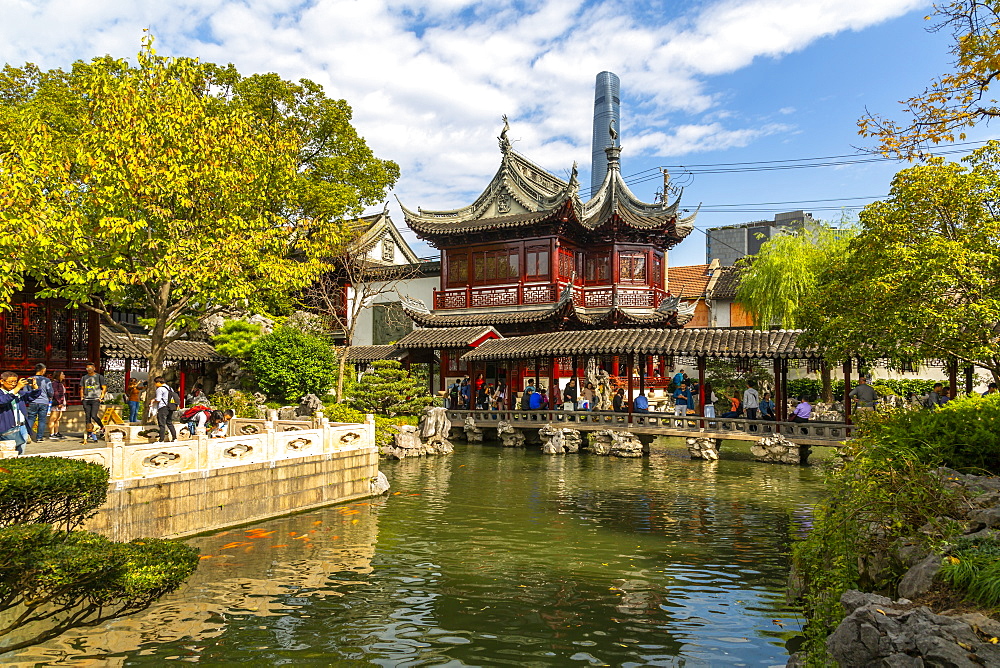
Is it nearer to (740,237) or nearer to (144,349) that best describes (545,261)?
(144,349)

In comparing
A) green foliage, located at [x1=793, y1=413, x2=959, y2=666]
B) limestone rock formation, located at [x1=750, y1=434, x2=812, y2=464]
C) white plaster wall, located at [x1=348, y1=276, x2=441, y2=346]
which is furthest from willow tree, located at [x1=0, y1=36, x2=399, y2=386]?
white plaster wall, located at [x1=348, y1=276, x2=441, y2=346]

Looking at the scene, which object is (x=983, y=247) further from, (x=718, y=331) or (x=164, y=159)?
(x=164, y=159)

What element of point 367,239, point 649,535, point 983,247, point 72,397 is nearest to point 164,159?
point 72,397

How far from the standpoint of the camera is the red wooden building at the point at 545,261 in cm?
2641

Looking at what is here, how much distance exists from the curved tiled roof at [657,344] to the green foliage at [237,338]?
7.43 meters

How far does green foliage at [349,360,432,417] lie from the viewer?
2169 cm

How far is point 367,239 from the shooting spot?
33.1 meters

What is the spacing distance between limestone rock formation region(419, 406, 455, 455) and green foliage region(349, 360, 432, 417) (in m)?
0.67

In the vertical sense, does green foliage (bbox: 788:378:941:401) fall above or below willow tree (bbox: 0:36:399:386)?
below

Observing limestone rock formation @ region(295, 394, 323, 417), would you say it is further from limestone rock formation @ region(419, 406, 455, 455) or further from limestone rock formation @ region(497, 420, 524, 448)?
limestone rock formation @ region(497, 420, 524, 448)

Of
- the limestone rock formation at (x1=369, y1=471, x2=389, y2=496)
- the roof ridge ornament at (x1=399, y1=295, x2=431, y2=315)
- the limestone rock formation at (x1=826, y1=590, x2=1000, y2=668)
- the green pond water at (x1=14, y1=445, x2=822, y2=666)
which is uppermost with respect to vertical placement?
the roof ridge ornament at (x1=399, y1=295, x2=431, y2=315)

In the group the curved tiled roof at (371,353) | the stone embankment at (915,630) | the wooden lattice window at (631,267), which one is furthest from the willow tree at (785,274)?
the stone embankment at (915,630)

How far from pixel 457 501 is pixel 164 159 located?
827 cm

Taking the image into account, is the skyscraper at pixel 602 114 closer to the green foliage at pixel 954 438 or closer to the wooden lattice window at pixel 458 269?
the wooden lattice window at pixel 458 269
